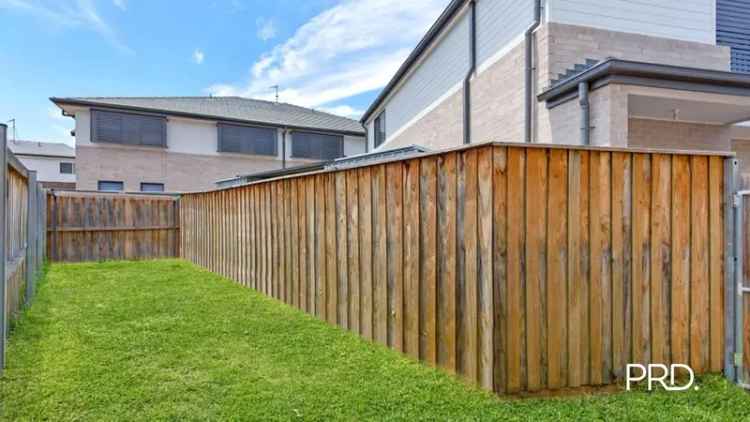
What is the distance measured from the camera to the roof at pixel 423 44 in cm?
1001

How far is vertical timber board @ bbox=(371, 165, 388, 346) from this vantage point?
4.06 metres

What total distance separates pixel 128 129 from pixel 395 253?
18155mm

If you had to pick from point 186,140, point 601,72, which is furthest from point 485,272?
point 186,140

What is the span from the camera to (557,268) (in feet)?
10.0

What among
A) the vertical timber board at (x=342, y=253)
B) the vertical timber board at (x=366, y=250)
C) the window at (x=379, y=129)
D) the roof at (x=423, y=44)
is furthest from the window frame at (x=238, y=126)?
the vertical timber board at (x=366, y=250)

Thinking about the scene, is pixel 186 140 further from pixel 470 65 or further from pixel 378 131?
pixel 470 65

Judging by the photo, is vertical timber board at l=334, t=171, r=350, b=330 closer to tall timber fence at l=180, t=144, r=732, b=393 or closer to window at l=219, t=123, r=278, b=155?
tall timber fence at l=180, t=144, r=732, b=393

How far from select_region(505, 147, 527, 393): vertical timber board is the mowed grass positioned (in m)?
0.21

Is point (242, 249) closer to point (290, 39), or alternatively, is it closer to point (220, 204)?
point (220, 204)

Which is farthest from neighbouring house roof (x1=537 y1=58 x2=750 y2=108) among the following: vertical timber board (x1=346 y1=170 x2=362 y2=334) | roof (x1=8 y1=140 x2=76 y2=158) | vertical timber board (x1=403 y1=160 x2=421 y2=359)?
roof (x1=8 y1=140 x2=76 y2=158)

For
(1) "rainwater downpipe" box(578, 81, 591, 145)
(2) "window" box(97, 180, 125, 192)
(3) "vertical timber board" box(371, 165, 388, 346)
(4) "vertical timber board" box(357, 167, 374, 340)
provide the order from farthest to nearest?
1. (2) "window" box(97, 180, 125, 192)
2. (1) "rainwater downpipe" box(578, 81, 591, 145)
3. (4) "vertical timber board" box(357, 167, 374, 340)
4. (3) "vertical timber board" box(371, 165, 388, 346)

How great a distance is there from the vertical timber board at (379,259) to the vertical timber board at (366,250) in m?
0.05

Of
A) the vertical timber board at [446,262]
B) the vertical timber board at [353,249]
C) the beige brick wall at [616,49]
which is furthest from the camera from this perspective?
the beige brick wall at [616,49]

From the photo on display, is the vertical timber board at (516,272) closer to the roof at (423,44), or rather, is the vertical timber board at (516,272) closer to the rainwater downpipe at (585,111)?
the rainwater downpipe at (585,111)
